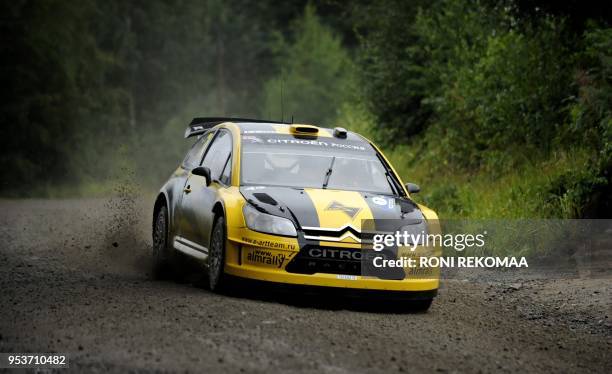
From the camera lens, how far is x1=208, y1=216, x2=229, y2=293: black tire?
10.1 m

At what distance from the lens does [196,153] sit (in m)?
13.1

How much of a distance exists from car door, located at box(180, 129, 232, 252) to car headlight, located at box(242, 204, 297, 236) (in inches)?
31.3

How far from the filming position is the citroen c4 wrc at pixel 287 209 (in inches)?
386

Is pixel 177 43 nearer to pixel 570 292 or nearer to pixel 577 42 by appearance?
pixel 577 42

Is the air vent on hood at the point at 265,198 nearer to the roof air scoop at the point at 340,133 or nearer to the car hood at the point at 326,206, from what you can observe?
the car hood at the point at 326,206

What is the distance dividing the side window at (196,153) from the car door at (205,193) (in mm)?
242

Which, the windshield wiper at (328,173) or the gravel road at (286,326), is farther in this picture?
the windshield wiper at (328,173)

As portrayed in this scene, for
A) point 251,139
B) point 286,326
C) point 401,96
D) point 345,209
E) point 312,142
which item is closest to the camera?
point 286,326

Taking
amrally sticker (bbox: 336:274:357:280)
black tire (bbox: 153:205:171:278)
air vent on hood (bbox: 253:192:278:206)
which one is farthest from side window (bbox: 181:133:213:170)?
amrally sticker (bbox: 336:274:357:280)

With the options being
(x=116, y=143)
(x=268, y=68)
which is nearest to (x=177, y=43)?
(x=268, y=68)

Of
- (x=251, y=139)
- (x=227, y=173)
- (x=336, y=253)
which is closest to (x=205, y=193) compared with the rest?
(x=227, y=173)

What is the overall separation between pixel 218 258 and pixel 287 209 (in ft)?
2.68

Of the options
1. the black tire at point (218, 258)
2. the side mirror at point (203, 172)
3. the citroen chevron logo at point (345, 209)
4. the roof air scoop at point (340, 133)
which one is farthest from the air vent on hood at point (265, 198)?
the roof air scoop at point (340, 133)

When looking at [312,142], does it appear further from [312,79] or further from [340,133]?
[312,79]
